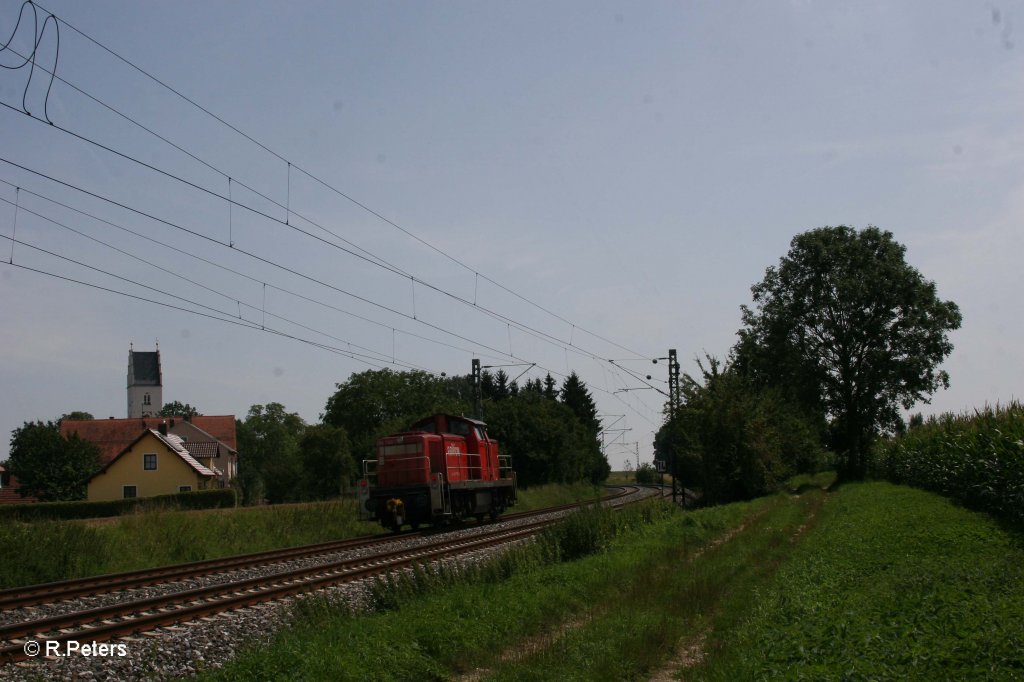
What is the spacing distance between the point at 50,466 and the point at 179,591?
55779mm

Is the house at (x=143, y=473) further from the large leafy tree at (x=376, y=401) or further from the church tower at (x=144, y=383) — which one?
the church tower at (x=144, y=383)

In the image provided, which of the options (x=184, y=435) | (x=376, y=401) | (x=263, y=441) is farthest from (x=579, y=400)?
(x=263, y=441)

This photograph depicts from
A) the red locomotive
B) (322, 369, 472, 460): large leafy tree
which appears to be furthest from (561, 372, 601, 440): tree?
the red locomotive

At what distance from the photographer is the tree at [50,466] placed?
62.4 meters

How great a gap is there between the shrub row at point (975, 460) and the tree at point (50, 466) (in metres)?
57.0

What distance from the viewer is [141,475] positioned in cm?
6184

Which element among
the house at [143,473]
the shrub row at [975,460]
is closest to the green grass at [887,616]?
the shrub row at [975,460]

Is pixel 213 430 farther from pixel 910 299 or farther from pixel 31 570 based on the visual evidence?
pixel 31 570

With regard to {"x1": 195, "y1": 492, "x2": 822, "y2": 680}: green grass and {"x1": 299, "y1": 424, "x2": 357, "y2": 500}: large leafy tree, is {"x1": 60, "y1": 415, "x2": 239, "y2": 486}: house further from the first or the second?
{"x1": 195, "y1": 492, "x2": 822, "y2": 680}: green grass

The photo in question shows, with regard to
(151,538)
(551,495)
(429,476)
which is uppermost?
(429,476)

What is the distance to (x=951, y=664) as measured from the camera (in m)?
7.22

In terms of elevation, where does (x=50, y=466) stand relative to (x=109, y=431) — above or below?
below

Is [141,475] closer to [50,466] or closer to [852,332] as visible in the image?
[50,466]

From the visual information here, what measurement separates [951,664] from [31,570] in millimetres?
17033
